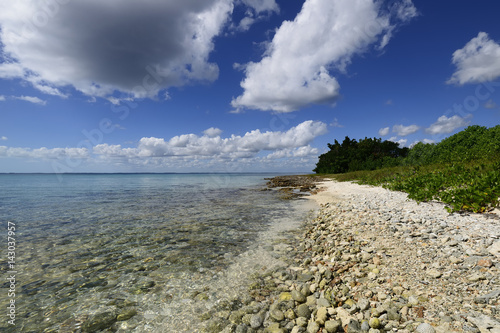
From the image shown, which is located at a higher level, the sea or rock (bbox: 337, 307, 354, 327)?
rock (bbox: 337, 307, 354, 327)

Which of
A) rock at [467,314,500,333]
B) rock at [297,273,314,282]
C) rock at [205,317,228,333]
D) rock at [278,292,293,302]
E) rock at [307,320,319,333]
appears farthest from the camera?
rock at [297,273,314,282]

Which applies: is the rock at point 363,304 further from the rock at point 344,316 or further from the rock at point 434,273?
the rock at point 434,273

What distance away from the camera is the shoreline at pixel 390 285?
142 inches

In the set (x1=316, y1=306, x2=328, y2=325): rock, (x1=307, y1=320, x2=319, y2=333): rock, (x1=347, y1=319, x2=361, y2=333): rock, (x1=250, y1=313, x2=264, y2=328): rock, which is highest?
(x1=347, y1=319, x2=361, y2=333): rock

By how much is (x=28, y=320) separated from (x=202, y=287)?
12.3 ft

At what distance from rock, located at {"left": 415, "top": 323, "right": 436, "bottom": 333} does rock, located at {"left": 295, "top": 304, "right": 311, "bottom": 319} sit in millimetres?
1849

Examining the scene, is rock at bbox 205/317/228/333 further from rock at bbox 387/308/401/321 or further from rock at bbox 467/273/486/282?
rock at bbox 467/273/486/282

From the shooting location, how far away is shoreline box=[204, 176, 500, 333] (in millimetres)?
3611

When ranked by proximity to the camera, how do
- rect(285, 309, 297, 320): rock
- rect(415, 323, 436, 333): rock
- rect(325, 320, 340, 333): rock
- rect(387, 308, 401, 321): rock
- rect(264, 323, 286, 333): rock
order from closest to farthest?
rect(415, 323, 436, 333): rock < rect(387, 308, 401, 321): rock < rect(325, 320, 340, 333): rock < rect(264, 323, 286, 333): rock < rect(285, 309, 297, 320): rock

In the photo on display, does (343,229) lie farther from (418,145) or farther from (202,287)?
(418,145)

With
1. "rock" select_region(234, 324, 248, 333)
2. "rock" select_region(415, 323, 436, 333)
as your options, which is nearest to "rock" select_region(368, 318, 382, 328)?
"rock" select_region(415, 323, 436, 333)

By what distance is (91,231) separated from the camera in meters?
11.5

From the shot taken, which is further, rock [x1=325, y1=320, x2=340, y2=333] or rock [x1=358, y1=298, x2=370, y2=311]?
rock [x1=358, y1=298, x2=370, y2=311]

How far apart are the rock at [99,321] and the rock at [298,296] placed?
401 centimetres
